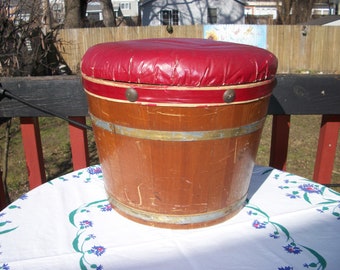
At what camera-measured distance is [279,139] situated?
1489 millimetres

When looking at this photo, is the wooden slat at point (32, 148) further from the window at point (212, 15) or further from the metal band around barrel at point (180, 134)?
the window at point (212, 15)

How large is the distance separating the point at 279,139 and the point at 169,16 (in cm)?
1767

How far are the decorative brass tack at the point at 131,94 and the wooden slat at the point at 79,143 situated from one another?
2.41 feet

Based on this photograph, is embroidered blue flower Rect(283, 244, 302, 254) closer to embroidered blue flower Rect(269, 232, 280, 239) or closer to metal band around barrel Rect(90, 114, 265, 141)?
embroidered blue flower Rect(269, 232, 280, 239)

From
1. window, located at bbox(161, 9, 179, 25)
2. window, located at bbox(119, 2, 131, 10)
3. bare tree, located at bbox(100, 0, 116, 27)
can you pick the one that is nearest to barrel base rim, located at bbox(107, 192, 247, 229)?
bare tree, located at bbox(100, 0, 116, 27)

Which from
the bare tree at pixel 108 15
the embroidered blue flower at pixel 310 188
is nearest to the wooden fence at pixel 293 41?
the bare tree at pixel 108 15

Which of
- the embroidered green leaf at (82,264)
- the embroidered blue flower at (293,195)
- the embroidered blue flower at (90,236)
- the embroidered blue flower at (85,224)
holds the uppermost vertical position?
the embroidered blue flower at (85,224)

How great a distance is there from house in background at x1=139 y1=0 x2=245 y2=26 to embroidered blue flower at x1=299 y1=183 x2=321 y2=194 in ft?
58.3

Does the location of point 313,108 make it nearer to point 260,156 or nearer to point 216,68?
point 216,68

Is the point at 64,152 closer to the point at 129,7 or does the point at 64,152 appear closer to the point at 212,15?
the point at 212,15

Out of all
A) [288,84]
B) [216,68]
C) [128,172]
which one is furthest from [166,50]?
[288,84]

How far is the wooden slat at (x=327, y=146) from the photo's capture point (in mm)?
1432

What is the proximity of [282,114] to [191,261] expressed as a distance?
0.80 meters

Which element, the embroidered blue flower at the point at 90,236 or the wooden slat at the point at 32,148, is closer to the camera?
the embroidered blue flower at the point at 90,236
